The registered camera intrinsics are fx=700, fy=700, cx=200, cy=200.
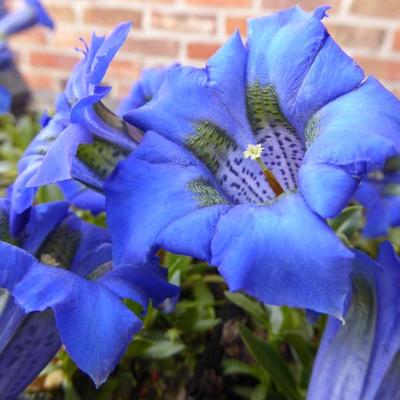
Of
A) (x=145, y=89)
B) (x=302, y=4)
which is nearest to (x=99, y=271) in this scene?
(x=145, y=89)

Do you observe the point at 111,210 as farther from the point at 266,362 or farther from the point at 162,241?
the point at 266,362

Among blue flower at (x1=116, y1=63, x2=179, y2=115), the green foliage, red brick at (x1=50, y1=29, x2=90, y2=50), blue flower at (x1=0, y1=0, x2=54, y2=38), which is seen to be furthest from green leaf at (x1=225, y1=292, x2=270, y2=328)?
red brick at (x1=50, y1=29, x2=90, y2=50)

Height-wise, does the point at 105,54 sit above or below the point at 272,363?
above

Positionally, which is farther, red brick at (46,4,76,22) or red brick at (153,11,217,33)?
red brick at (46,4,76,22)

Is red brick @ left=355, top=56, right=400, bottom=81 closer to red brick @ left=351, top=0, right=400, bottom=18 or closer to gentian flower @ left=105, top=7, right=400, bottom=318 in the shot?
red brick @ left=351, top=0, right=400, bottom=18

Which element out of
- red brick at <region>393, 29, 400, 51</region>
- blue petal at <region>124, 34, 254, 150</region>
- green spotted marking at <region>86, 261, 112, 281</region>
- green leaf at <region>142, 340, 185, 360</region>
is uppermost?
blue petal at <region>124, 34, 254, 150</region>

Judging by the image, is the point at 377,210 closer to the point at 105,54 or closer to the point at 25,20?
the point at 105,54

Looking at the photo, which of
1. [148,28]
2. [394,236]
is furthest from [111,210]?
[148,28]
